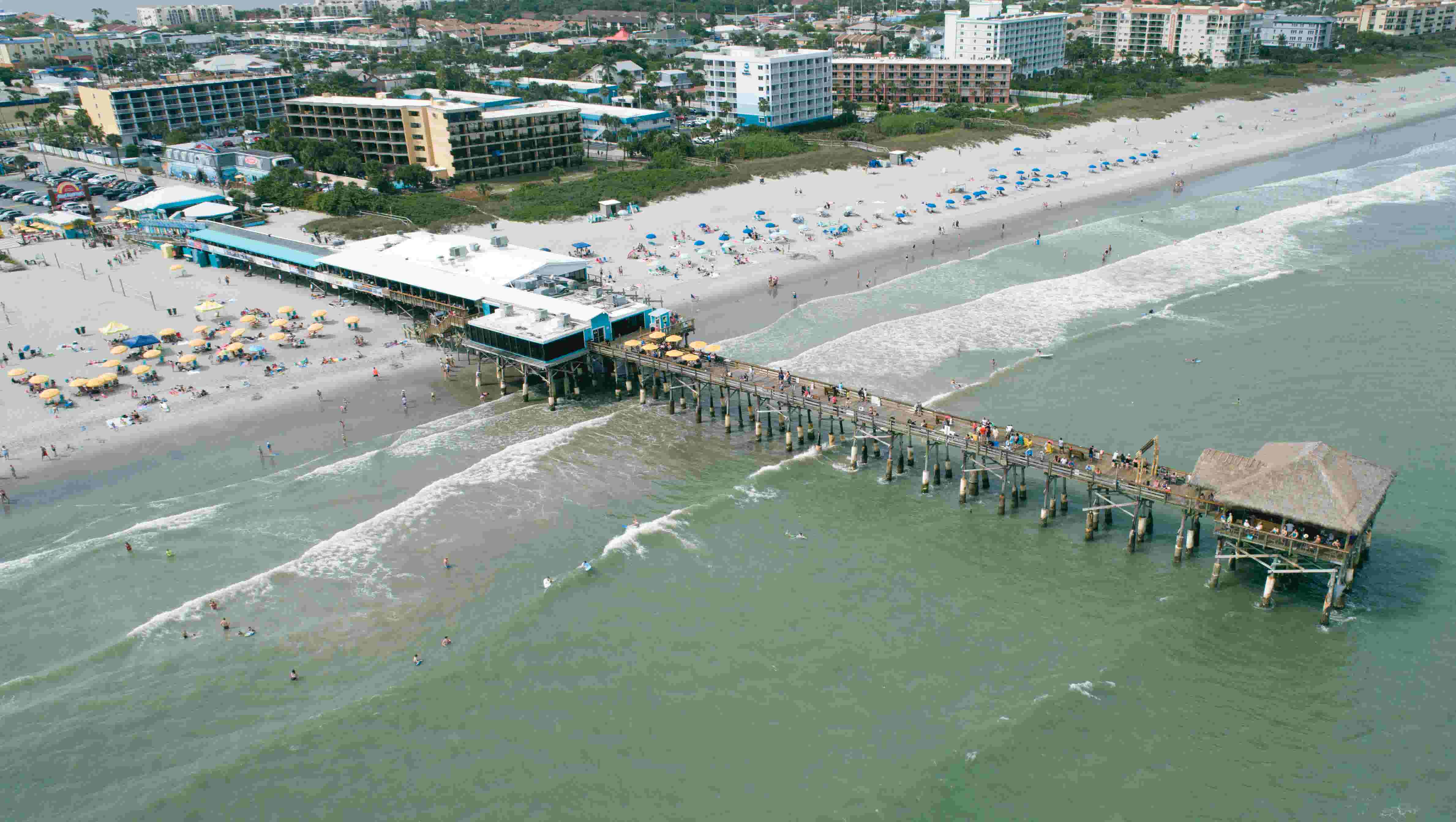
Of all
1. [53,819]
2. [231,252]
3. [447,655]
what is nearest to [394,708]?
[447,655]

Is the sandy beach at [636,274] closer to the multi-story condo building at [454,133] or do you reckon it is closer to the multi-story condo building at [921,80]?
the multi-story condo building at [454,133]

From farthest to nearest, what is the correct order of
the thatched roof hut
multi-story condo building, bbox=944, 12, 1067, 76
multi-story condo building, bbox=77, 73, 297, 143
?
multi-story condo building, bbox=944, 12, 1067, 76 → multi-story condo building, bbox=77, 73, 297, 143 → the thatched roof hut

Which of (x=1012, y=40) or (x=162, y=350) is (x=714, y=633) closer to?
(x=162, y=350)

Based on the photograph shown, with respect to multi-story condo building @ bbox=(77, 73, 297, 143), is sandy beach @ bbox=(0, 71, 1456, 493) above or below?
below

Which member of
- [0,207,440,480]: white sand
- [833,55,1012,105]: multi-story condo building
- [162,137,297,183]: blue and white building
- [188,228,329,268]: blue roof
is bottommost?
[0,207,440,480]: white sand

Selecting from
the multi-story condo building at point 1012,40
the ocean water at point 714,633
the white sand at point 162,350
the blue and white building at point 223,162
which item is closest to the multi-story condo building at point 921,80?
the multi-story condo building at point 1012,40

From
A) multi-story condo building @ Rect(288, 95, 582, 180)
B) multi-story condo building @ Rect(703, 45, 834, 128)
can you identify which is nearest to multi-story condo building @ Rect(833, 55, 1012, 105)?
multi-story condo building @ Rect(703, 45, 834, 128)

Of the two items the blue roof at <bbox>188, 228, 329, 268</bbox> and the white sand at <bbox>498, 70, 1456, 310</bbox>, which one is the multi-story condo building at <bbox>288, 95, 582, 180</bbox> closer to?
the white sand at <bbox>498, 70, 1456, 310</bbox>
